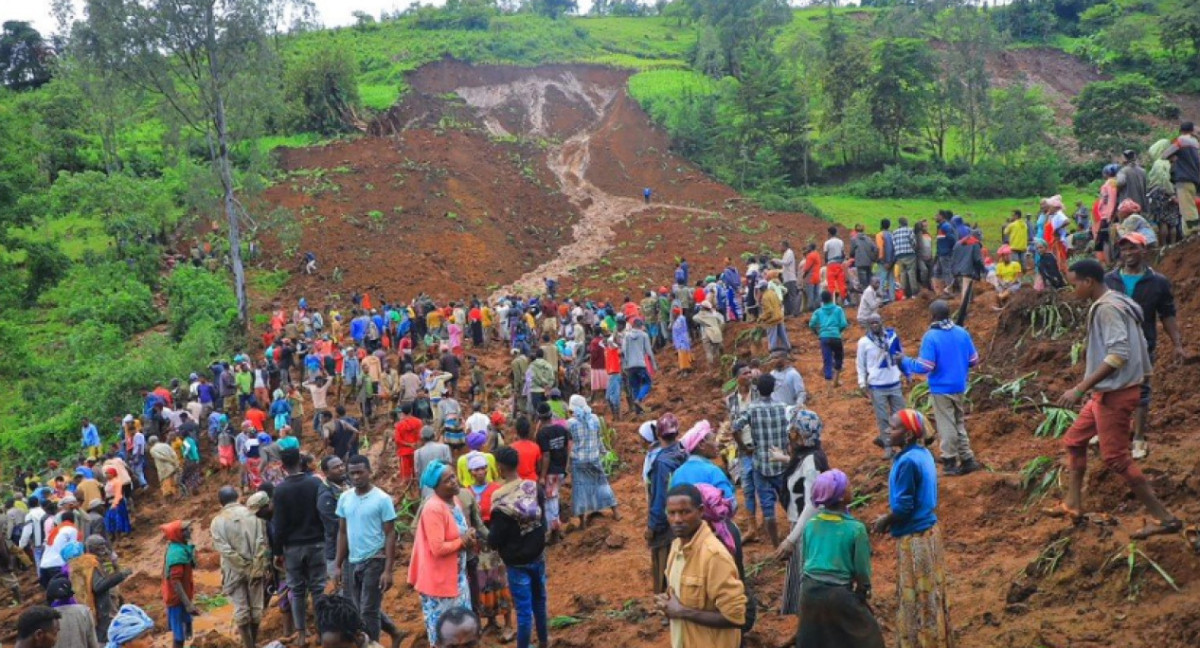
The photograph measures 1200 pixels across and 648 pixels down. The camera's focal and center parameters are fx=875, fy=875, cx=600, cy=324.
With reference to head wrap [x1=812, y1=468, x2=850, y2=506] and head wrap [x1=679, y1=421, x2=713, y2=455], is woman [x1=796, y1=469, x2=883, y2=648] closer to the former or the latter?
head wrap [x1=812, y1=468, x2=850, y2=506]

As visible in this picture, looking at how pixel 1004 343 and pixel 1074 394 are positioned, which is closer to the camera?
pixel 1074 394

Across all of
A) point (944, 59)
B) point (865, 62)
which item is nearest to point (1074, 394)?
point (865, 62)

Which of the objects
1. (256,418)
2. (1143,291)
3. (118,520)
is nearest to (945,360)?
(1143,291)

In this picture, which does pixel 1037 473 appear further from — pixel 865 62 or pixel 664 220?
pixel 865 62

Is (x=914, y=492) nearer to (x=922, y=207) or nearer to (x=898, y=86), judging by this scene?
(x=922, y=207)

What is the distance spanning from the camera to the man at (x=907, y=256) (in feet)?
49.9

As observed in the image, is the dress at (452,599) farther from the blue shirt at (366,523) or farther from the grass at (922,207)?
the grass at (922,207)

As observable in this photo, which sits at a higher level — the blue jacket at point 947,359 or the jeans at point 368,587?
the blue jacket at point 947,359

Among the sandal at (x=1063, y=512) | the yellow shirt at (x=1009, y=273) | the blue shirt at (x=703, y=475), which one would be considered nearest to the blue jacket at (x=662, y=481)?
the blue shirt at (x=703, y=475)

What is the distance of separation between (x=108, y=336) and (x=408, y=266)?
31.3ft

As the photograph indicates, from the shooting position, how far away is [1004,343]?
11383 mm

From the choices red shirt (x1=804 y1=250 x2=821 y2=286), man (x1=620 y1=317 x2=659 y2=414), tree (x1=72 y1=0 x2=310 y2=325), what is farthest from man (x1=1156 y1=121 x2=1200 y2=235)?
tree (x1=72 y1=0 x2=310 y2=325)

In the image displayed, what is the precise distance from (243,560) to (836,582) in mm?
5251

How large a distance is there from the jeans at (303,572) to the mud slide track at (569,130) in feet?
72.0
